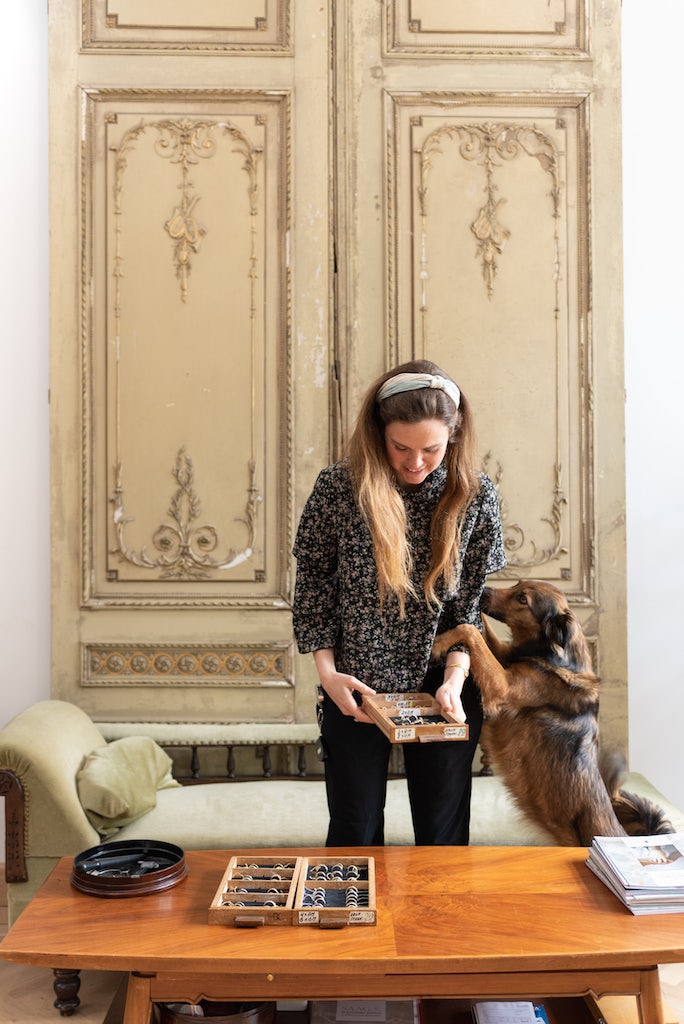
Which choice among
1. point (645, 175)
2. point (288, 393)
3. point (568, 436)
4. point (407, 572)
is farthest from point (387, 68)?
point (407, 572)

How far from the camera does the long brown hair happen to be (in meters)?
1.96

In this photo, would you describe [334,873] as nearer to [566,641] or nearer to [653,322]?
[566,641]

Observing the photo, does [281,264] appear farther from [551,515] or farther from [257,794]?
[257,794]

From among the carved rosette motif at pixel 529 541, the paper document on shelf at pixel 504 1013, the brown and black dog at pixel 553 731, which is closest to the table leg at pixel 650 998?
the paper document on shelf at pixel 504 1013

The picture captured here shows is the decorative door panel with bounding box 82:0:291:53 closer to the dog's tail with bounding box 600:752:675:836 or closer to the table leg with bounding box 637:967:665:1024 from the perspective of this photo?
the dog's tail with bounding box 600:752:675:836

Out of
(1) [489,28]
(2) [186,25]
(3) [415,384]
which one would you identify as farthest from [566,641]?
(2) [186,25]

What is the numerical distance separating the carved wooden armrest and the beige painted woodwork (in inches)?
27.2

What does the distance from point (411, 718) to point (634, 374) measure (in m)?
1.88

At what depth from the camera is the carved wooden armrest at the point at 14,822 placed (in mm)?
2467

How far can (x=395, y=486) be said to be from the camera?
205 cm

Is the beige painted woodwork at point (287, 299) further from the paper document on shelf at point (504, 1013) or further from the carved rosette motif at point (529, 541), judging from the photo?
the paper document on shelf at point (504, 1013)

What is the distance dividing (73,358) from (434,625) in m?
1.77

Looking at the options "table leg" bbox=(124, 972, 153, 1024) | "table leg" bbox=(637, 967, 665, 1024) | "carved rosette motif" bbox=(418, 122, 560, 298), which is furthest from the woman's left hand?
"carved rosette motif" bbox=(418, 122, 560, 298)

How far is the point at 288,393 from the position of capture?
3170 millimetres
